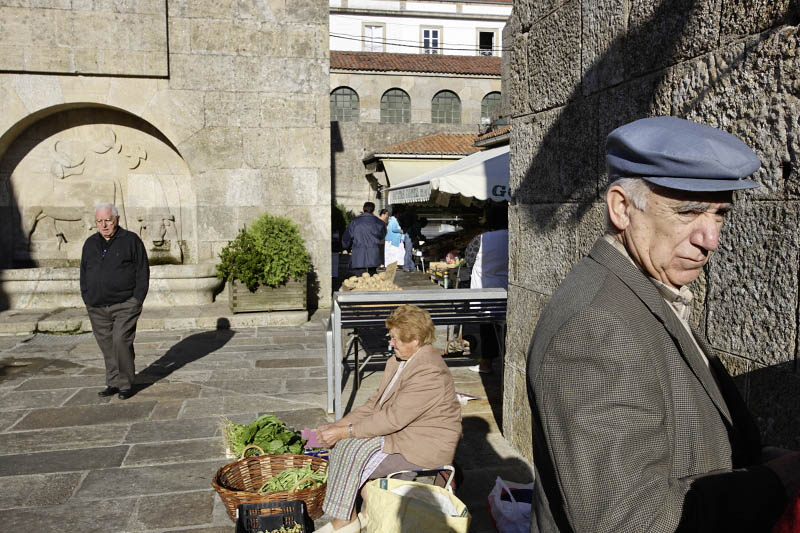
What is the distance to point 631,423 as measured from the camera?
1.26 metres

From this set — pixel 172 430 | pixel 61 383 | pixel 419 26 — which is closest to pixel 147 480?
pixel 172 430

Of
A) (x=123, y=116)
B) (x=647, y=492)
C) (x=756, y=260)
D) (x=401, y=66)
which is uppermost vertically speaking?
(x=401, y=66)

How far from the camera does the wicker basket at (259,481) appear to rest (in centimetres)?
346

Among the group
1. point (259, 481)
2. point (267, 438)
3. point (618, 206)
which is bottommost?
point (259, 481)

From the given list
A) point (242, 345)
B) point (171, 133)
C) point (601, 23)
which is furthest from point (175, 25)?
point (601, 23)

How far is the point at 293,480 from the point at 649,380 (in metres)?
2.86

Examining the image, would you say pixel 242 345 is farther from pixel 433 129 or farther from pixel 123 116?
pixel 433 129

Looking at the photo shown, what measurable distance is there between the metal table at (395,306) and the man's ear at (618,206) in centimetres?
383

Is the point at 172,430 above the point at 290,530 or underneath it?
underneath

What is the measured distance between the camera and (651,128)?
4.60ft

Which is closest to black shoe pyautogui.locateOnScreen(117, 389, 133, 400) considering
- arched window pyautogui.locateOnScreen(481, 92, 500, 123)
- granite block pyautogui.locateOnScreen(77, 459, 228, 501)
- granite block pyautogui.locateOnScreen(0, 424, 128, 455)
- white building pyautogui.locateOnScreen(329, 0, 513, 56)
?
granite block pyautogui.locateOnScreen(0, 424, 128, 455)

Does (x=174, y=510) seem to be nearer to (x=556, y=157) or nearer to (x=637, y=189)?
(x=556, y=157)

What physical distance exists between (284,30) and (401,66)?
26.1 m

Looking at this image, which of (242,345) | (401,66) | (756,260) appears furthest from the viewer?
(401,66)
